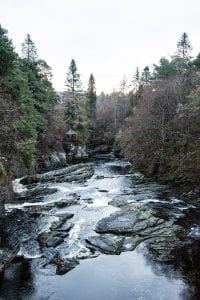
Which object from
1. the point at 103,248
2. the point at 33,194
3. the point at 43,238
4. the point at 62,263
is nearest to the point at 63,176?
the point at 33,194

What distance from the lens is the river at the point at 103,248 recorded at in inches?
450

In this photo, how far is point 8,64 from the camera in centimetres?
2761

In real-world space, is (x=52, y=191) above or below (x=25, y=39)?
below

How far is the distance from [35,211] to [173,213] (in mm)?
8559

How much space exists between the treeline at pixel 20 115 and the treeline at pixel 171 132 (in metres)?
11.4

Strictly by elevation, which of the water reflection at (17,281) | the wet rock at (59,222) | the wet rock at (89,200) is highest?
the wet rock at (89,200)

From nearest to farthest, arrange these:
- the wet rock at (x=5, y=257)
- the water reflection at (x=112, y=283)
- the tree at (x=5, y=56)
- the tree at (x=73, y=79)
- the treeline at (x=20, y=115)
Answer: the water reflection at (x=112, y=283), the wet rock at (x=5, y=257), the treeline at (x=20, y=115), the tree at (x=5, y=56), the tree at (x=73, y=79)

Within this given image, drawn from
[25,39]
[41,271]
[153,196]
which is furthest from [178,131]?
[25,39]

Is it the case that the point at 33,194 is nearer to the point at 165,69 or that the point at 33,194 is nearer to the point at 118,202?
the point at 118,202

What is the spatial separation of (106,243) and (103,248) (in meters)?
0.47

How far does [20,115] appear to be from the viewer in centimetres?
2284

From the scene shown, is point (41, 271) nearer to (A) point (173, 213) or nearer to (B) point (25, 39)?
(A) point (173, 213)

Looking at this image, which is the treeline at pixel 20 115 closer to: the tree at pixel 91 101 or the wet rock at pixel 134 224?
the wet rock at pixel 134 224

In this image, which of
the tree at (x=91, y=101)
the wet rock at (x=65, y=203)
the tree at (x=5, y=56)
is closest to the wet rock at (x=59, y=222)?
the wet rock at (x=65, y=203)
